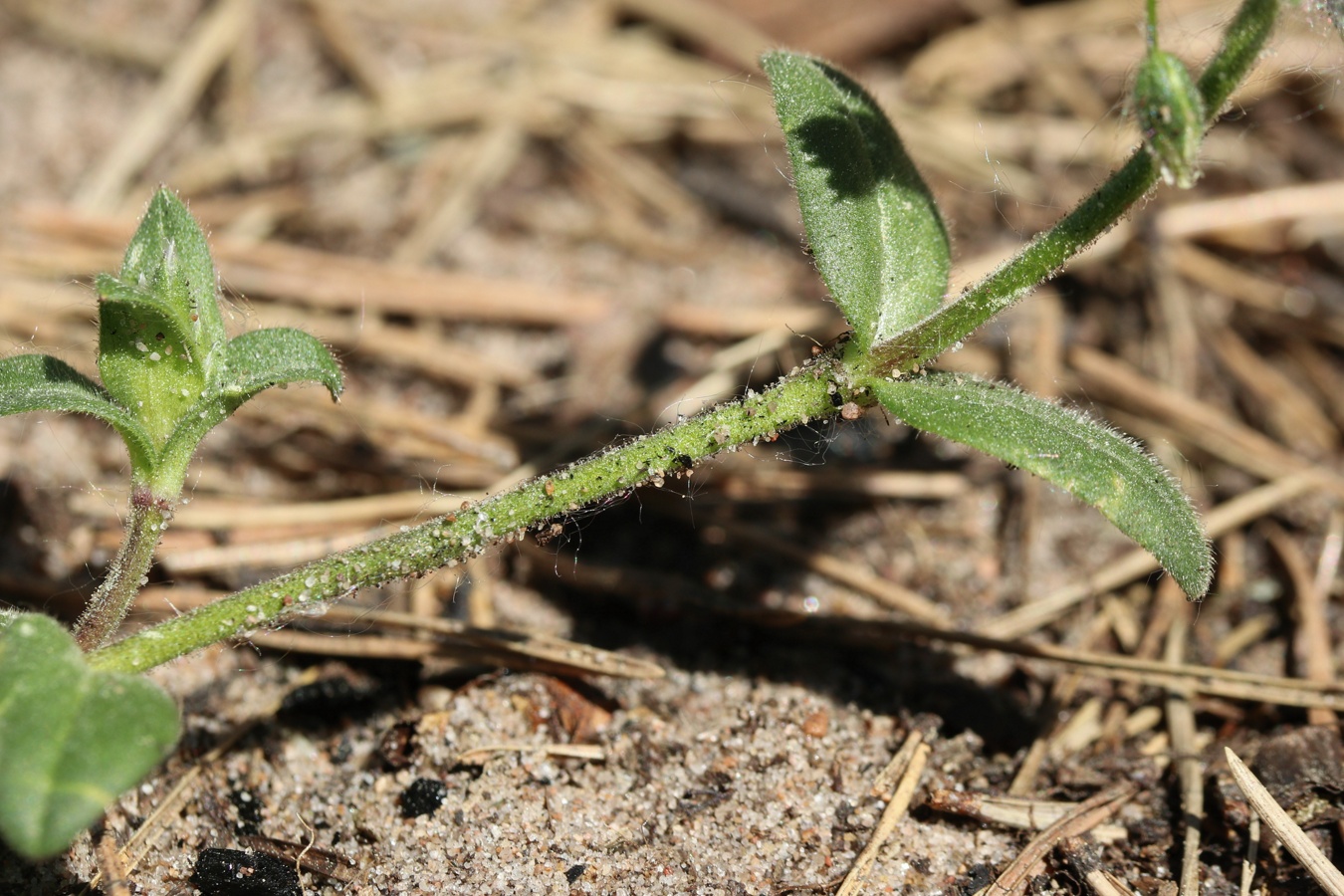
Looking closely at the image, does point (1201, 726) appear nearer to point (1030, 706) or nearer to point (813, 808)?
point (1030, 706)

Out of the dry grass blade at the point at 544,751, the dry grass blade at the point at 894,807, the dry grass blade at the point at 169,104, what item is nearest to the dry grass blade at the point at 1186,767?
the dry grass blade at the point at 894,807

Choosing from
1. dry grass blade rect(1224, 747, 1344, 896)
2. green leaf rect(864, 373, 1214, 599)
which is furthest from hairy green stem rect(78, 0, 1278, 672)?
dry grass blade rect(1224, 747, 1344, 896)

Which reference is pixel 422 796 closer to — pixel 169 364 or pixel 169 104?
pixel 169 364

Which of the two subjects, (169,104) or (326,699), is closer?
(326,699)

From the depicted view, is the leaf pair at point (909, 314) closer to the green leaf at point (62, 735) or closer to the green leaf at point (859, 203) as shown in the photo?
the green leaf at point (859, 203)

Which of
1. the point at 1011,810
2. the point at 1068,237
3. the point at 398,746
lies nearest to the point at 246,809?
the point at 398,746

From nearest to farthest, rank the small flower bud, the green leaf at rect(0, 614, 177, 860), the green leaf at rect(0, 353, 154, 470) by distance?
the green leaf at rect(0, 614, 177, 860)
the small flower bud
the green leaf at rect(0, 353, 154, 470)

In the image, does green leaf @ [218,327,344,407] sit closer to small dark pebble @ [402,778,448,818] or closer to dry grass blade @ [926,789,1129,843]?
small dark pebble @ [402,778,448,818]
